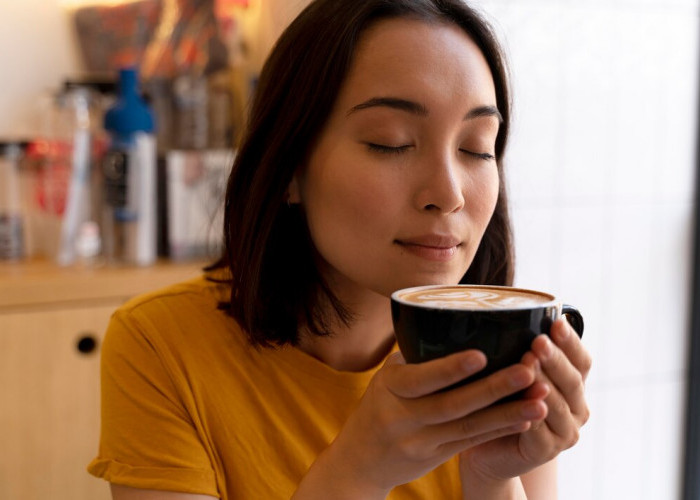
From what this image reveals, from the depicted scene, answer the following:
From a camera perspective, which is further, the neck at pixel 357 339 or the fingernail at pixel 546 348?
the neck at pixel 357 339

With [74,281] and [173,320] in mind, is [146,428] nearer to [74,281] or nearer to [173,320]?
[173,320]

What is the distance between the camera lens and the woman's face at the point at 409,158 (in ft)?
2.60

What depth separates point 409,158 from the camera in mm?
803

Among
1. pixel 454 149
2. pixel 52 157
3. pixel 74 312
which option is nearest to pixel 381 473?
pixel 454 149

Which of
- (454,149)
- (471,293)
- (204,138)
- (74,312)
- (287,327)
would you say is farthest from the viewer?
(204,138)

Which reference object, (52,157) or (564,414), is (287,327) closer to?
(564,414)

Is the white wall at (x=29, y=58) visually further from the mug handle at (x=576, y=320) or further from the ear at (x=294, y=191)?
the mug handle at (x=576, y=320)

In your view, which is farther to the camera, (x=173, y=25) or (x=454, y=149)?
(x=173, y=25)

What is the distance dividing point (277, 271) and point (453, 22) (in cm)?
35

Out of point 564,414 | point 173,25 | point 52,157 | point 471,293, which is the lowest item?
point 564,414

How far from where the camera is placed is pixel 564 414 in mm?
691

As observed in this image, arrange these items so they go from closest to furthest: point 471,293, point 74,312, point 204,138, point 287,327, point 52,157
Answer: point 471,293 → point 287,327 → point 74,312 → point 52,157 → point 204,138

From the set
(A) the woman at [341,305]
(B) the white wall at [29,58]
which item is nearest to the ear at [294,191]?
(A) the woman at [341,305]

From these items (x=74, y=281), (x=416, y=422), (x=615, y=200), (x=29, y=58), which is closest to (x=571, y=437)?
(x=416, y=422)
